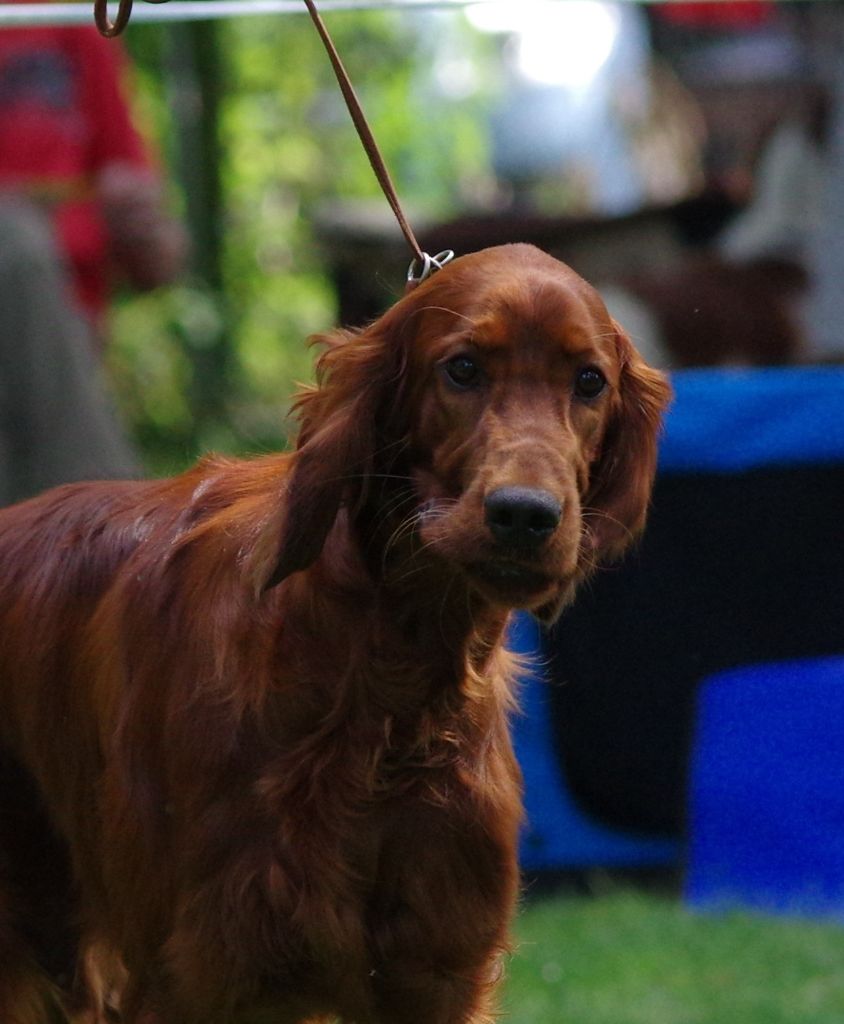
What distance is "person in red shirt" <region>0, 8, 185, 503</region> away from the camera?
641 cm

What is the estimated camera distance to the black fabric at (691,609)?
4.61 m

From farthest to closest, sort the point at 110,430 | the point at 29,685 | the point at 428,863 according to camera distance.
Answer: the point at 110,430 < the point at 29,685 < the point at 428,863

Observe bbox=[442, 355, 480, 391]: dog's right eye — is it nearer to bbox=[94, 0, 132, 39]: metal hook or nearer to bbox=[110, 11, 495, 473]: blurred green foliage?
bbox=[94, 0, 132, 39]: metal hook

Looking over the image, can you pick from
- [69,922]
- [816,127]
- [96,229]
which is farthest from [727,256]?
[69,922]

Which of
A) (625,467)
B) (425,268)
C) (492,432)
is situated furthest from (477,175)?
(492,432)

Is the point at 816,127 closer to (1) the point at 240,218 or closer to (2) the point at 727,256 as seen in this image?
(2) the point at 727,256

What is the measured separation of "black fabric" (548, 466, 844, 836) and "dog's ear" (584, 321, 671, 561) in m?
1.94

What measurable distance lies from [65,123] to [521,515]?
5.26 meters

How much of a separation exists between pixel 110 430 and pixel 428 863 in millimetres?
4144

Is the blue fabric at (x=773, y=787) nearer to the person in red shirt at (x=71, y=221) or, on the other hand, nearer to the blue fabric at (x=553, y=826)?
the blue fabric at (x=553, y=826)

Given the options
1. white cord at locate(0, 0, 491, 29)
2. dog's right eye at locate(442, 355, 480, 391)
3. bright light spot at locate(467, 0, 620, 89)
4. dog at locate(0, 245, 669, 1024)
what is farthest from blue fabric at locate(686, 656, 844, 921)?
bright light spot at locate(467, 0, 620, 89)

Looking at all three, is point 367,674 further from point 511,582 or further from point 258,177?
point 258,177

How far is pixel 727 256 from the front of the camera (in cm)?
845

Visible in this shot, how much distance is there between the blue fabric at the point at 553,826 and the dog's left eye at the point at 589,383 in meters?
2.30
